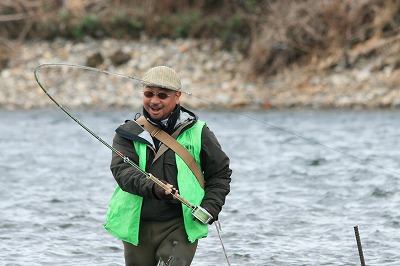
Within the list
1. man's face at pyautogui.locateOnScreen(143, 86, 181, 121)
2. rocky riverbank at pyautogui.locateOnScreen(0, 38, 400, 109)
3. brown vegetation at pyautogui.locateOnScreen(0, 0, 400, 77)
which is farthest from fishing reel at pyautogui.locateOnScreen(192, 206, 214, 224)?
brown vegetation at pyautogui.locateOnScreen(0, 0, 400, 77)

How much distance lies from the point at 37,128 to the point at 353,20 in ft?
41.4

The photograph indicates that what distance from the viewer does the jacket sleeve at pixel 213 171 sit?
6.16m

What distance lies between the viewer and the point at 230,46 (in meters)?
36.7

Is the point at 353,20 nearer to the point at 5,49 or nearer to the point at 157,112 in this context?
the point at 5,49

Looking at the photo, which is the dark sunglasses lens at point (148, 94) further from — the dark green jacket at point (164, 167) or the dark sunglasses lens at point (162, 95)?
the dark green jacket at point (164, 167)

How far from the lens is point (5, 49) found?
38000 mm

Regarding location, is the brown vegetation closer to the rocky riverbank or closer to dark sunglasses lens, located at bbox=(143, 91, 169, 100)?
the rocky riverbank

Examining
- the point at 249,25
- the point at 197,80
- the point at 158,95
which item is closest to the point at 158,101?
the point at 158,95

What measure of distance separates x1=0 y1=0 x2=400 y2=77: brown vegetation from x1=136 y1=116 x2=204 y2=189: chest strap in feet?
89.4

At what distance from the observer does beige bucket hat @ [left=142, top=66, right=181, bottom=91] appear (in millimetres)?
6031

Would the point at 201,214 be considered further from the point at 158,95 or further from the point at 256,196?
the point at 256,196

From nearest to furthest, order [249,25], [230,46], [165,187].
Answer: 1. [165,187]
2. [230,46]
3. [249,25]

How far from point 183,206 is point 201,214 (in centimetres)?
13

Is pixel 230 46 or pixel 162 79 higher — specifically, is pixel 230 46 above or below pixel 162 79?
above
